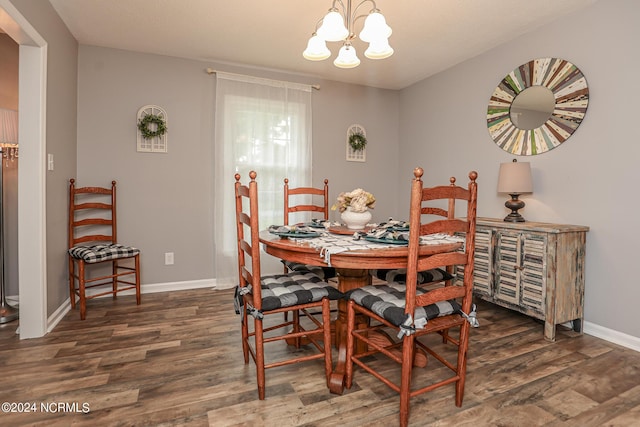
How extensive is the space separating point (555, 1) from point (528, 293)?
6.82ft

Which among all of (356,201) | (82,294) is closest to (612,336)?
(356,201)

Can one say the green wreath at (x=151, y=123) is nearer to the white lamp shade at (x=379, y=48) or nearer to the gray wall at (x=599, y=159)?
the white lamp shade at (x=379, y=48)

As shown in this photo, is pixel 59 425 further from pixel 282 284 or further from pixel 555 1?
pixel 555 1

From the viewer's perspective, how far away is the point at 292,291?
1801 mm

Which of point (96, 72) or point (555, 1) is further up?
point (555, 1)

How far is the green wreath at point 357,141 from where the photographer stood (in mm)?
4262

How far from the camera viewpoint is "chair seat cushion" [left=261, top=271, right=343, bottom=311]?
1.72 meters

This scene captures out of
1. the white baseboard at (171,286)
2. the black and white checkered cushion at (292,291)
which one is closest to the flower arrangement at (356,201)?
the black and white checkered cushion at (292,291)

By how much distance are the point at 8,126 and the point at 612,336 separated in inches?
183

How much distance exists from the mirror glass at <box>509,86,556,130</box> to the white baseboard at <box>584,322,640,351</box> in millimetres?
1579

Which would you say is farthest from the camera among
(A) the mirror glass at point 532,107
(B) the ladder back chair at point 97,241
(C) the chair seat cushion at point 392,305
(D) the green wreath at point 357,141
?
(D) the green wreath at point 357,141

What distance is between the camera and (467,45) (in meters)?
3.21

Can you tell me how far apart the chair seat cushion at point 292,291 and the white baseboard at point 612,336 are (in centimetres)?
198

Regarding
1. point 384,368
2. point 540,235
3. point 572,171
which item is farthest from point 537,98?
point 384,368
